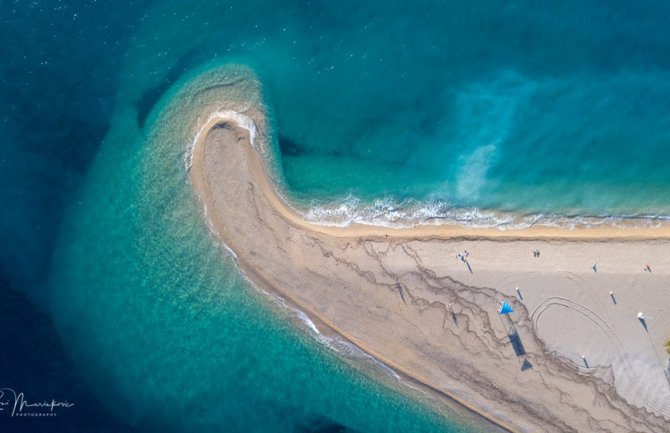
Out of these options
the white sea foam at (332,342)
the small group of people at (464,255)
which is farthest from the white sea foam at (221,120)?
the small group of people at (464,255)

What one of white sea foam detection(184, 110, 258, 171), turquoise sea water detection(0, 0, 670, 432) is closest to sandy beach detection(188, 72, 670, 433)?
white sea foam detection(184, 110, 258, 171)

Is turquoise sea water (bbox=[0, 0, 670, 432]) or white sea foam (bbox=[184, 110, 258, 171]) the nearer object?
turquoise sea water (bbox=[0, 0, 670, 432])

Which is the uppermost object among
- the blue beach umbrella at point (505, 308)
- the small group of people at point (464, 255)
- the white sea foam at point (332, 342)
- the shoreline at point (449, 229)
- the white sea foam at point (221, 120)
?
the white sea foam at point (221, 120)

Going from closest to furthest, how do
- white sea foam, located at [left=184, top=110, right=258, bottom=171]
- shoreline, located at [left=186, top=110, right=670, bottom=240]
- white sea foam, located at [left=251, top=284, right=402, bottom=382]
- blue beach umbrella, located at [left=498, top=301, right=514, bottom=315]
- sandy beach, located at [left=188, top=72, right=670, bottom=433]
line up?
1. blue beach umbrella, located at [left=498, top=301, right=514, bottom=315]
2. sandy beach, located at [left=188, top=72, right=670, bottom=433]
3. shoreline, located at [left=186, top=110, right=670, bottom=240]
4. white sea foam, located at [left=251, top=284, right=402, bottom=382]
5. white sea foam, located at [left=184, top=110, right=258, bottom=171]

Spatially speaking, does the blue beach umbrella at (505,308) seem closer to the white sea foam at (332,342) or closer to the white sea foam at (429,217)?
the white sea foam at (429,217)

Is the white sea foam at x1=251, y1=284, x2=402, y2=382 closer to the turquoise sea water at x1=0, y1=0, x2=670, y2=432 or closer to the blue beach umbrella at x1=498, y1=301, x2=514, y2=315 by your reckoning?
the turquoise sea water at x1=0, y1=0, x2=670, y2=432

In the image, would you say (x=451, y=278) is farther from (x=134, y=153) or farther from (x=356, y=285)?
(x=134, y=153)
